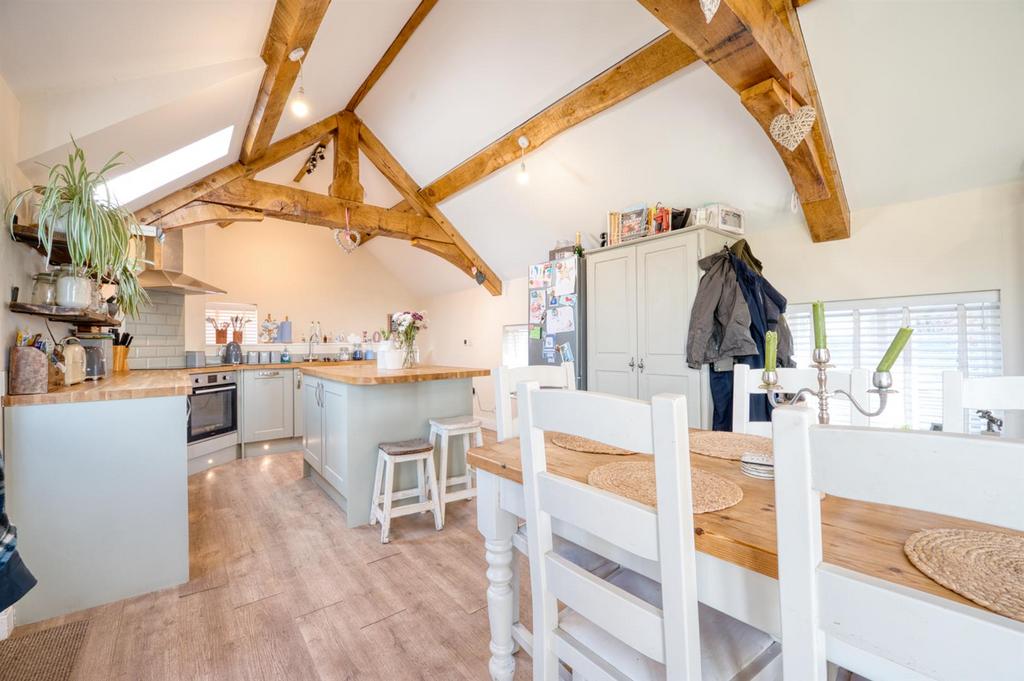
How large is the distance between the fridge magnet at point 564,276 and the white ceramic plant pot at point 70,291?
3029mm

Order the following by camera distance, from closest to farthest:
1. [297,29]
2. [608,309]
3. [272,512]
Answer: [297,29], [272,512], [608,309]

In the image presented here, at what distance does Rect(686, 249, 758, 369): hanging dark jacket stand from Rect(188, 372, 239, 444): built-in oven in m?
4.16

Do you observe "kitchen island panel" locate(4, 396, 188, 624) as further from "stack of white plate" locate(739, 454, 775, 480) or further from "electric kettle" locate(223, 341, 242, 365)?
"electric kettle" locate(223, 341, 242, 365)

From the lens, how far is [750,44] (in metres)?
1.78

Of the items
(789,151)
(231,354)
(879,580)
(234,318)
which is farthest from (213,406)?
(789,151)

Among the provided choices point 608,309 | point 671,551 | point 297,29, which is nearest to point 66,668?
point 671,551

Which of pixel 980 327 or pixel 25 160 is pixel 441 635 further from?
pixel 980 327

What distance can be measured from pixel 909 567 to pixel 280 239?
21.4 feet

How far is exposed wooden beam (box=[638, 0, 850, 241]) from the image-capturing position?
1691mm

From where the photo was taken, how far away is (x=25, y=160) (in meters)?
1.84

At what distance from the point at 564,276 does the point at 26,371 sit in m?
3.26

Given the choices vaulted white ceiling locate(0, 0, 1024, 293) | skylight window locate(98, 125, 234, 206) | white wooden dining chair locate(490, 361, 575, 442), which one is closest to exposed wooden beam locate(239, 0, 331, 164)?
vaulted white ceiling locate(0, 0, 1024, 293)

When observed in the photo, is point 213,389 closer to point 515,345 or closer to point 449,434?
point 449,434

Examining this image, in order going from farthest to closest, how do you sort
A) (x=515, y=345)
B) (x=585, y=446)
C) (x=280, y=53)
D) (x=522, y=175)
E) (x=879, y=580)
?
1. (x=515, y=345)
2. (x=522, y=175)
3. (x=280, y=53)
4. (x=585, y=446)
5. (x=879, y=580)
